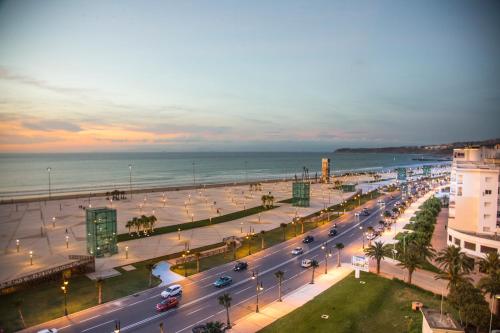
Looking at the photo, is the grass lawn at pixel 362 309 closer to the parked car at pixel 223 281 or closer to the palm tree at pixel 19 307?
the parked car at pixel 223 281

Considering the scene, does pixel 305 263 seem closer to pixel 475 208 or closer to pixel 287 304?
pixel 287 304

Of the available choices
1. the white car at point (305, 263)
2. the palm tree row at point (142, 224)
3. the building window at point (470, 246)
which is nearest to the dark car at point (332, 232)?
the white car at point (305, 263)

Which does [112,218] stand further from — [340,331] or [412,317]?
[412,317]

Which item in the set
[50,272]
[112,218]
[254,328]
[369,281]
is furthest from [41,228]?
[369,281]

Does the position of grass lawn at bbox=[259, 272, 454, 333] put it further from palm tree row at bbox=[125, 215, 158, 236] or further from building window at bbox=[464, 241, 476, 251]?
palm tree row at bbox=[125, 215, 158, 236]

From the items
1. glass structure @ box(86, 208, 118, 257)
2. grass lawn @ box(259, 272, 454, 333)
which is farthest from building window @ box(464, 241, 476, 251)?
glass structure @ box(86, 208, 118, 257)
